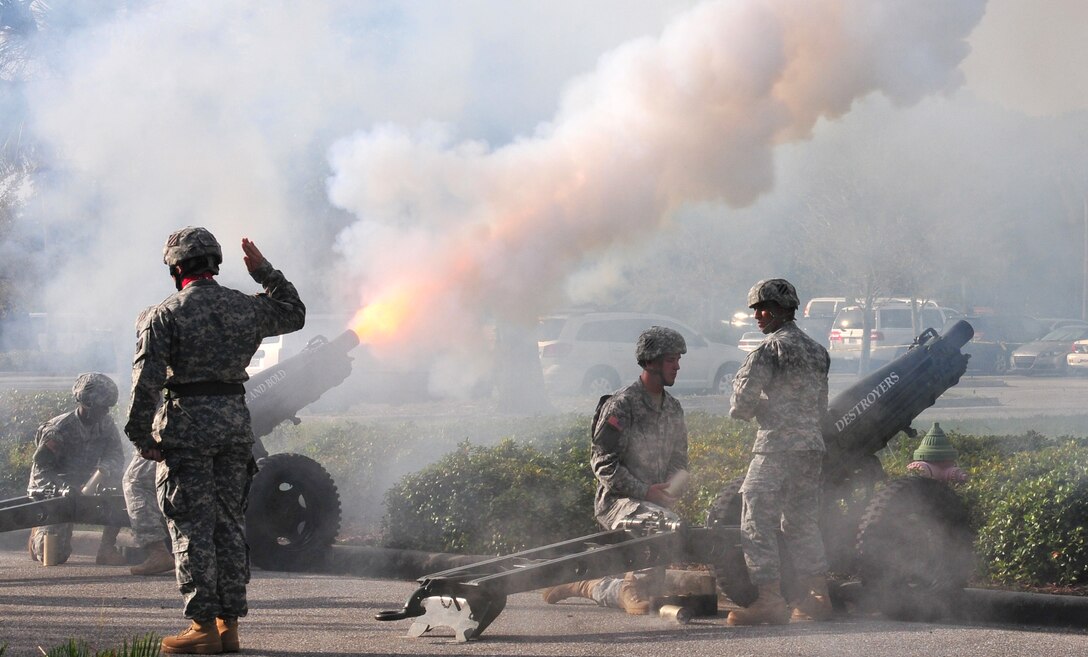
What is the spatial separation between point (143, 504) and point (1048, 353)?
92.3 ft

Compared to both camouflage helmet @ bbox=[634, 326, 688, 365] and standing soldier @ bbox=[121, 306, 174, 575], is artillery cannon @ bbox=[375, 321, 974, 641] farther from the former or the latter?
standing soldier @ bbox=[121, 306, 174, 575]

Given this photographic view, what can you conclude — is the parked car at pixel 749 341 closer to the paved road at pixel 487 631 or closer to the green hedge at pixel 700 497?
the green hedge at pixel 700 497

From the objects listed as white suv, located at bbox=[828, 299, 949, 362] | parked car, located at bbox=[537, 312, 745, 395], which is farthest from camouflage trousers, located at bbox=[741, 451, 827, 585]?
white suv, located at bbox=[828, 299, 949, 362]

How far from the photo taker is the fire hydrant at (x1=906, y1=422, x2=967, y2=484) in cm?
842

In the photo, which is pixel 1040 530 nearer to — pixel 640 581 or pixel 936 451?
pixel 936 451

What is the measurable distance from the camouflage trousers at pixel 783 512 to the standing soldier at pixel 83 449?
5349mm

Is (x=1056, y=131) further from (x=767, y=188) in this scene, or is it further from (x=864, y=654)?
(x=864, y=654)

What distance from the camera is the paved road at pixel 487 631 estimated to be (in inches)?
261

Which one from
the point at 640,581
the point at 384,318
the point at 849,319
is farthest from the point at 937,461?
the point at 849,319

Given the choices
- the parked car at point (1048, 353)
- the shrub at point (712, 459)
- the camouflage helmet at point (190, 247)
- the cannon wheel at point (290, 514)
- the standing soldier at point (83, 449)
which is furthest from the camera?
the parked car at point (1048, 353)

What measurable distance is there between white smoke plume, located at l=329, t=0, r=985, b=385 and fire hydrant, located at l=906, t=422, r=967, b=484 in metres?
4.36

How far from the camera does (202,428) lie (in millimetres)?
6613

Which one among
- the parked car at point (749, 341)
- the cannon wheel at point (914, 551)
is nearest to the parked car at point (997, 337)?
the parked car at point (749, 341)

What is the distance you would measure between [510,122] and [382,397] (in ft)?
19.9
